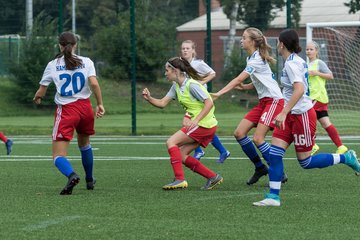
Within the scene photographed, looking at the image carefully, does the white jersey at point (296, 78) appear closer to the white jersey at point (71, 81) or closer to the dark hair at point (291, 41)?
the dark hair at point (291, 41)

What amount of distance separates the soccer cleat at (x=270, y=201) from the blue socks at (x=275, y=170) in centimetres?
5

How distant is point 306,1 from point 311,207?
1606 centimetres

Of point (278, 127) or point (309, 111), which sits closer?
point (278, 127)

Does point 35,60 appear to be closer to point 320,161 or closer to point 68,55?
point 68,55

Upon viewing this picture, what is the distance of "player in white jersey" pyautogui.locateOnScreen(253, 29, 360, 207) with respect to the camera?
9500 millimetres

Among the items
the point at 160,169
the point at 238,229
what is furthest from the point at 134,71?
the point at 238,229

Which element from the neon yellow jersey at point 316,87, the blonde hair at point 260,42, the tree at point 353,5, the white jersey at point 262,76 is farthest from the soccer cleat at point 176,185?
the tree at point 353,5

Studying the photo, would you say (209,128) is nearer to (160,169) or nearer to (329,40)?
(160,169)

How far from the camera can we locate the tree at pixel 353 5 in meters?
24.3

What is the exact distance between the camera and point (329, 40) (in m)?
23.5

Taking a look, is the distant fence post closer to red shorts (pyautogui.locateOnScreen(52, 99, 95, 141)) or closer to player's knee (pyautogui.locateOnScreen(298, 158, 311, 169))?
red shorts (pyautogui.locateOnScreen(52, 99, 95, 141))

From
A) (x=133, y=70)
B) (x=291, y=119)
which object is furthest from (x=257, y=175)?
(x=133, y=70)

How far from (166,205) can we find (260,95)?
2909 mm

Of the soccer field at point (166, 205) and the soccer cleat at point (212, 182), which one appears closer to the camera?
the soccer field at point (166, 205)
